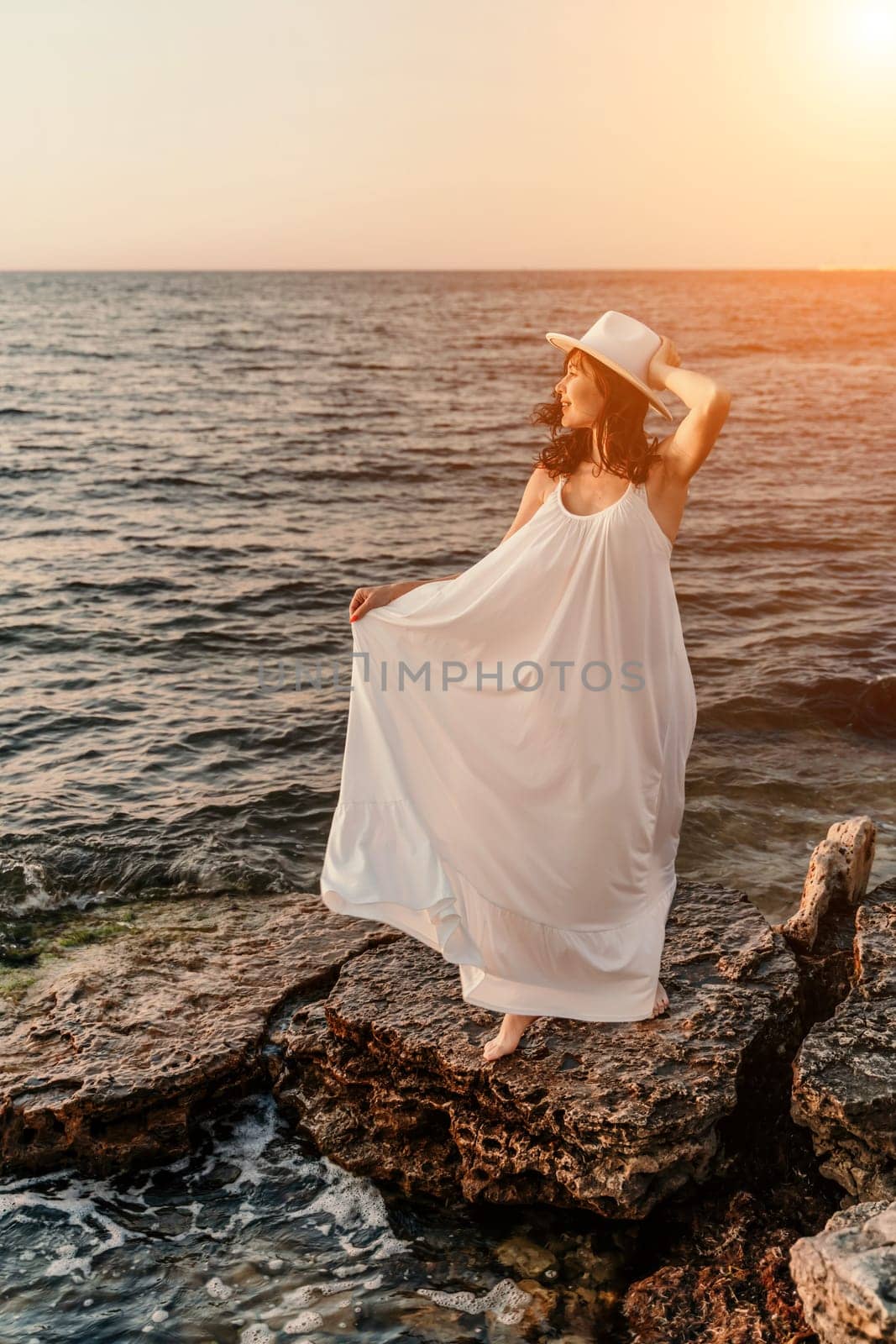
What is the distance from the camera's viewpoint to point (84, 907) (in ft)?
21.1

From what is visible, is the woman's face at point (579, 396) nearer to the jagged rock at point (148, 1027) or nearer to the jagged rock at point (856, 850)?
the jagged rock at point (856, 850)

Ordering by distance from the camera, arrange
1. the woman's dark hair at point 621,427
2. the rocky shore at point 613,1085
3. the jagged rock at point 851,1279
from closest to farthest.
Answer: the jagged rock at point 851,1279
the rocky shore at point 613,1085
the woman's dark hair at point 621,427

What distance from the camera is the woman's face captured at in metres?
3.57

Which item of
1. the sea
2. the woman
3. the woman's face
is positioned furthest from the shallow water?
the woman's face

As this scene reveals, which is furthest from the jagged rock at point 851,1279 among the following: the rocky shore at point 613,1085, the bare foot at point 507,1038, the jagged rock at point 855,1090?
the bare foot at point 507,1038

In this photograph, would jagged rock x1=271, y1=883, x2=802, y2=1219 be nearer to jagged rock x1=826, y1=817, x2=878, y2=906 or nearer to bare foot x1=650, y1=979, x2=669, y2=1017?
bare foot x1=650, y1=979, x2=669, y2=1017

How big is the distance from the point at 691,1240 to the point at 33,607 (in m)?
11.1

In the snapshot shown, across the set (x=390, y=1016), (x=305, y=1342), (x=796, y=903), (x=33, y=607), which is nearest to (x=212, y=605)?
(x=33, y=607)

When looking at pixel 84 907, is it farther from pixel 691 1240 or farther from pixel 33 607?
pixel 33 607

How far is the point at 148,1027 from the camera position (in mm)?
4590

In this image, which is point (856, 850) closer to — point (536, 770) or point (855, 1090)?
Result: point (855, 1090)

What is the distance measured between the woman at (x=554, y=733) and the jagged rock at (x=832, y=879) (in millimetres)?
869

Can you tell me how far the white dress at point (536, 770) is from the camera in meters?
3.62

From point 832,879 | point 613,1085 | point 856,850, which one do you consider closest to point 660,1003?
point 613,1085
